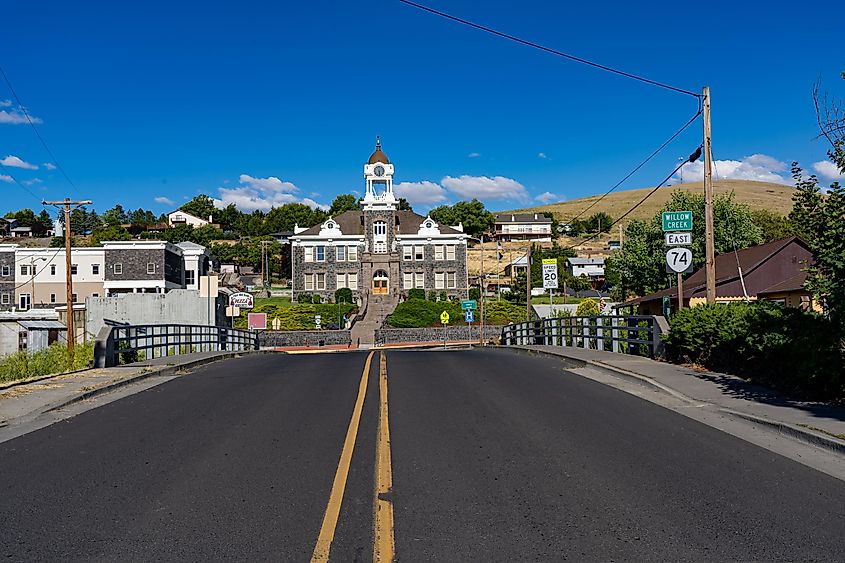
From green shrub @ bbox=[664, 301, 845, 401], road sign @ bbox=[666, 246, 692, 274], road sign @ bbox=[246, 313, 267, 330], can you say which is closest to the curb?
green shrub @ bbox=[664, 301, 845, 401]

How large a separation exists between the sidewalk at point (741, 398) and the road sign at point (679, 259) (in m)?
2.42

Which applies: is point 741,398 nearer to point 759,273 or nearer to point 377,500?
point 377,500

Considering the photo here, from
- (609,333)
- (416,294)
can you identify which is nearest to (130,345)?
(609,333)

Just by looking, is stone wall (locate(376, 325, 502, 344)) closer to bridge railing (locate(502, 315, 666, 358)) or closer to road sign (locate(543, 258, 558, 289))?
road sign (locate(543, 258, 558, 289))

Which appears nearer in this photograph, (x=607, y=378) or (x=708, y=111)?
(x=607, y=378)

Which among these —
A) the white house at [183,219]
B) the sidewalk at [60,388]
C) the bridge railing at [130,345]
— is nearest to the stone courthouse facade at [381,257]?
the bridge railing at [130,345]

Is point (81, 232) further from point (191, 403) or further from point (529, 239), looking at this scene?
point (191, 403)

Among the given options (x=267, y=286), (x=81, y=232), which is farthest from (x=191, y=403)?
(x=81, y=232)

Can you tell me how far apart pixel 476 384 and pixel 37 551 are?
11403mm

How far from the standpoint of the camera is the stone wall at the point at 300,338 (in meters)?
68.1

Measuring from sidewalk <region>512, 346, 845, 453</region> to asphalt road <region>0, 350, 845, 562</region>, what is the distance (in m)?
0.84

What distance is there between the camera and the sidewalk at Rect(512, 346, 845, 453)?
406 inches

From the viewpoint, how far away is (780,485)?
26.2 ft

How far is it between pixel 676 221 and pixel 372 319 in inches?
2364
